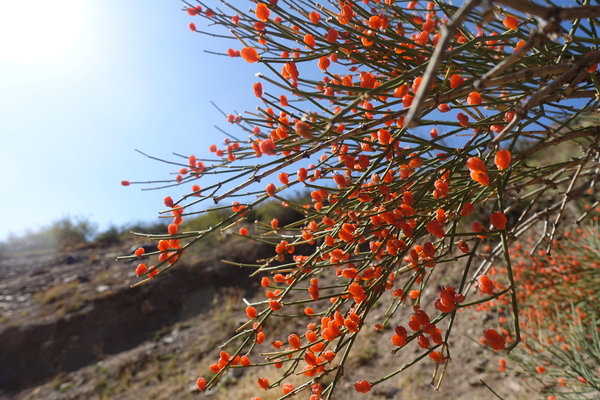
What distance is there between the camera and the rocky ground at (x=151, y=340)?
11.0 feet

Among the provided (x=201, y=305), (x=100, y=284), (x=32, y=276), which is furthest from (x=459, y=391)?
(x=32, y=276)

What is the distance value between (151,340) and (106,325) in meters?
1.02

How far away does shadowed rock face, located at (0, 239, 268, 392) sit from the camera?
5266mm

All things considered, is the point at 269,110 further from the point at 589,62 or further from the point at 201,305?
the point at 201,305

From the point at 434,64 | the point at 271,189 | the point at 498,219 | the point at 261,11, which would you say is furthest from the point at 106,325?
the point at 434,64

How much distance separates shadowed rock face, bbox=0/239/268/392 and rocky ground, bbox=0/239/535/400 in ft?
0.06

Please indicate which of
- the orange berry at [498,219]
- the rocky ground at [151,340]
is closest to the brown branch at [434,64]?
the orange berry at [498,219]

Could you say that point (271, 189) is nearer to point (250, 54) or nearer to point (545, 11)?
point (250, 54)

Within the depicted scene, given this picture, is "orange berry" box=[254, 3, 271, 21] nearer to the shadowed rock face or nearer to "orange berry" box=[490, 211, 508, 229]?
"orange berry" box=[490, 211, 508, 229]

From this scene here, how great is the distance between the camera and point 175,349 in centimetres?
521

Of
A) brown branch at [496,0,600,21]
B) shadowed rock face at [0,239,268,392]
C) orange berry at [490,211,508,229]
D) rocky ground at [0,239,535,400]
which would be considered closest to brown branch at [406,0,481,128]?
brown branch at [496,0,600,21]

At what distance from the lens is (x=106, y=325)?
5.93 meters

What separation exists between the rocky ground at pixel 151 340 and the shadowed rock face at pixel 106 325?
2 cm

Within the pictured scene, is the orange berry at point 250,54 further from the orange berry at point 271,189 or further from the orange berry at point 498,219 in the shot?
the orange berry at point 498,219
